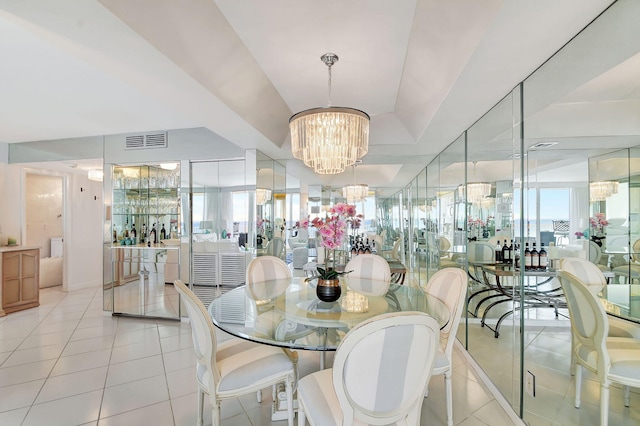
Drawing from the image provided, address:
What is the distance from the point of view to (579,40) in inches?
65.7

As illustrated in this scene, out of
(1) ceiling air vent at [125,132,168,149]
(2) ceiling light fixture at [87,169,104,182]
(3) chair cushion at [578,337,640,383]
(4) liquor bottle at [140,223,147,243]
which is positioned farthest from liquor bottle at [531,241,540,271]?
(2) ceiling light fixture at [87,169,104,182]

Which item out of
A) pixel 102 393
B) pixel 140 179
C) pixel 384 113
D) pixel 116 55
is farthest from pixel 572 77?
pixel 140 179

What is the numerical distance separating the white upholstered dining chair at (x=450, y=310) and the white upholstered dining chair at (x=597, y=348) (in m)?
0.62

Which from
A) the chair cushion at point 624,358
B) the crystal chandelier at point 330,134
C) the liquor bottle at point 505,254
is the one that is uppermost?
the crystal chandelier at point 330,134

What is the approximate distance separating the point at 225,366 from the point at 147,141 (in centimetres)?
372

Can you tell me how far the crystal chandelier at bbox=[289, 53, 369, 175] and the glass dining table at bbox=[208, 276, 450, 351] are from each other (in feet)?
3.52

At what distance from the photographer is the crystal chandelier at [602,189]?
1597 millimetres

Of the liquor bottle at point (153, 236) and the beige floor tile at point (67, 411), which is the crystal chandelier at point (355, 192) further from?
the beige floor tile at point (67, 411)

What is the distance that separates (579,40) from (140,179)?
4962 millimetres

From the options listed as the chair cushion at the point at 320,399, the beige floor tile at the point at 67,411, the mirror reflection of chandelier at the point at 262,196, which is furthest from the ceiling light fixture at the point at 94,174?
the chair cushion at the point at 320,399

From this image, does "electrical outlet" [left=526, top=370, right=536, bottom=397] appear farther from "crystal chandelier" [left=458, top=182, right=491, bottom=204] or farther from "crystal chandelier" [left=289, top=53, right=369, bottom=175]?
"crystal chandelier" [left=289, top=53, right=369, bottom=175]

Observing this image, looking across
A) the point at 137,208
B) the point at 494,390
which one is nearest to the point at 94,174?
the point at 137,208

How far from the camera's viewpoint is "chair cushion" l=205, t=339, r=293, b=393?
1822mm

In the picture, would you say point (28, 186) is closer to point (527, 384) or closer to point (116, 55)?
point (116, 55)
